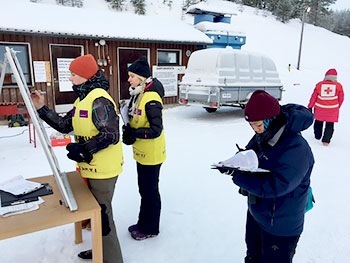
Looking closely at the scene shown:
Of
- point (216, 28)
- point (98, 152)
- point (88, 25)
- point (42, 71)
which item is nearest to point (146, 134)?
point (98, 152)

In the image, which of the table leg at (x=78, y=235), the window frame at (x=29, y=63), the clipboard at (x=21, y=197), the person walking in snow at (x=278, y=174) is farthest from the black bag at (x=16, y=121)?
the person walking in snow at (x=278, y=174)

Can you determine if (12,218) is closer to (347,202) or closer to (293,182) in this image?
(293,182)

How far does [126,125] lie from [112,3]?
40.6 metres

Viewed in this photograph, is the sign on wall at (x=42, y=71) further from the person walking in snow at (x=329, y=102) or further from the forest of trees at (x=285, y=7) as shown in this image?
the forest of trees at (x=285, y=7)

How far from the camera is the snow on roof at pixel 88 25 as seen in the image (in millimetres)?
8594

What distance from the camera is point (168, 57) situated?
12.0m

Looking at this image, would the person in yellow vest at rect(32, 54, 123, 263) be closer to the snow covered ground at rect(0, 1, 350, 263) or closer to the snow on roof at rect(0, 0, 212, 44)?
the snow covered ground at rect(0, 1, 350, 263)

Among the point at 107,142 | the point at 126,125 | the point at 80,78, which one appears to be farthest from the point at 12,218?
the point at 126,125

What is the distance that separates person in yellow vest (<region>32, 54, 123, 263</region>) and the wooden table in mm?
183

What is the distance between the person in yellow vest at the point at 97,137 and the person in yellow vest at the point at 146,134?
16.5 inches

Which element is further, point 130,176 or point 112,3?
Result: point 112,3

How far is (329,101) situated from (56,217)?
6890mm

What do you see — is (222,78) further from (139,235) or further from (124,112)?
(139,235)

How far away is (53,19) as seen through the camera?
371 inches
